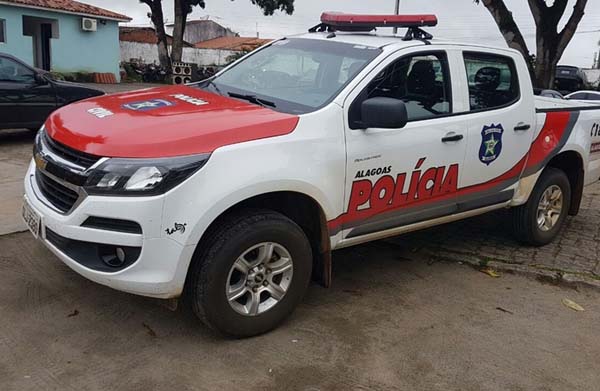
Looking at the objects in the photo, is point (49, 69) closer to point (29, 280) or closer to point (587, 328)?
point (29, 280)

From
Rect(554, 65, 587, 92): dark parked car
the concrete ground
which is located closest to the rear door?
the concrete ground

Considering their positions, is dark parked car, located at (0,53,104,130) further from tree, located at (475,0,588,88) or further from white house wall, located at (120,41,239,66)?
white house wall, located at (120,41,239,66)

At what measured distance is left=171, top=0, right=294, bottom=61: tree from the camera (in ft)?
89.2

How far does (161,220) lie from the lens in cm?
298

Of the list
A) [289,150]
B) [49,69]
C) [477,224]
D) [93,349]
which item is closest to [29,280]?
[93,349]

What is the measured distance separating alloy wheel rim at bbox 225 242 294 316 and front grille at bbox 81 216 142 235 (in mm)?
582

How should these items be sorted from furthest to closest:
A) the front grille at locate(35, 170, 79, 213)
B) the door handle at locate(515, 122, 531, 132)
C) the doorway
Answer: the doorway
the door handle at locate(515, 122, 531, 132)
the front grille at locate(35, 170, 79, 213)

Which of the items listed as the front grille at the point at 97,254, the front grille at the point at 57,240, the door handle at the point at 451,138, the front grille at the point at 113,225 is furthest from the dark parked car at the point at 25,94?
the door handle at the point at 451,138

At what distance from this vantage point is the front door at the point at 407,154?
3.76 meters

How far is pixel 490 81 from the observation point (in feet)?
15.5

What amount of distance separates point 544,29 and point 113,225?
50.7 feet

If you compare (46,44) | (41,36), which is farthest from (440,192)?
(41,36)

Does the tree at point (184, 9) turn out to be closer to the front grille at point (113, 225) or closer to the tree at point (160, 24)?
the tree at point (160, 24)

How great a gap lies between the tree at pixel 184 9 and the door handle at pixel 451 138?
81.2 feet
